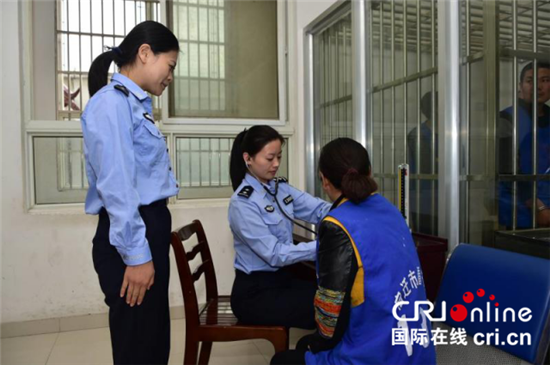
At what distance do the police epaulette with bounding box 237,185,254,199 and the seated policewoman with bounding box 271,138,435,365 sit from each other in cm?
69

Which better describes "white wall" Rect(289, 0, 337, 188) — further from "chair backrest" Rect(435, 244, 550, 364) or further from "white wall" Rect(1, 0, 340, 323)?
"chair backrest" Rect(435, 244, 550, 364)

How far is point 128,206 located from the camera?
3.89 ft

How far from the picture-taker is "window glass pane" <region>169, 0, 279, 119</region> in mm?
3127

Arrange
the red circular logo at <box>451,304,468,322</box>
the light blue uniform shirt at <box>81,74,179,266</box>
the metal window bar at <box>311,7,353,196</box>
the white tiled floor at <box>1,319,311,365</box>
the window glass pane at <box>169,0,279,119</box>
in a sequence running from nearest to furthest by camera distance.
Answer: the light blue uniform shirt at <box>81,74,179,266</box> < the red circular logo at <box>451,304,468,322</box> < the white tiled floor at <box>1,319,311,365</box> < the metal window bar at <box>311,7,353,196</box> < the window glass pane at <box>169,0,279,119</box>

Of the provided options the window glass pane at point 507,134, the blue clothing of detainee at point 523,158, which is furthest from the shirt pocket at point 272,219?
the blue clothing of detainee at point 523,158

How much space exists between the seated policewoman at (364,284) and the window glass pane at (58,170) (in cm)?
241

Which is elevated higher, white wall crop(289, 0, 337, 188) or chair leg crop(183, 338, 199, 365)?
white wall crop(289, 0, 337, 188)

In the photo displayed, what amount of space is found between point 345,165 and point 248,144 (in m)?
0.76

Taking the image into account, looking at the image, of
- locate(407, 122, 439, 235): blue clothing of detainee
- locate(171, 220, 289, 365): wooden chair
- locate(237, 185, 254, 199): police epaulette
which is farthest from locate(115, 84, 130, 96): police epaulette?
locate(407, 122, 439, 235): blue clothing of detainee

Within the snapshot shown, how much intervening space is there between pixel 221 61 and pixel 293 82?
1.90ft

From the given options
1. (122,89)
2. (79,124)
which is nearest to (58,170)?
(79,124)

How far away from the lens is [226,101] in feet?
10.6

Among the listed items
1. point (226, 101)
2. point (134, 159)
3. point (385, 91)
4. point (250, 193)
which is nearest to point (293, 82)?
point (226, 101)

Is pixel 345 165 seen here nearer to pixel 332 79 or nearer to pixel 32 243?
pixel 332 79
